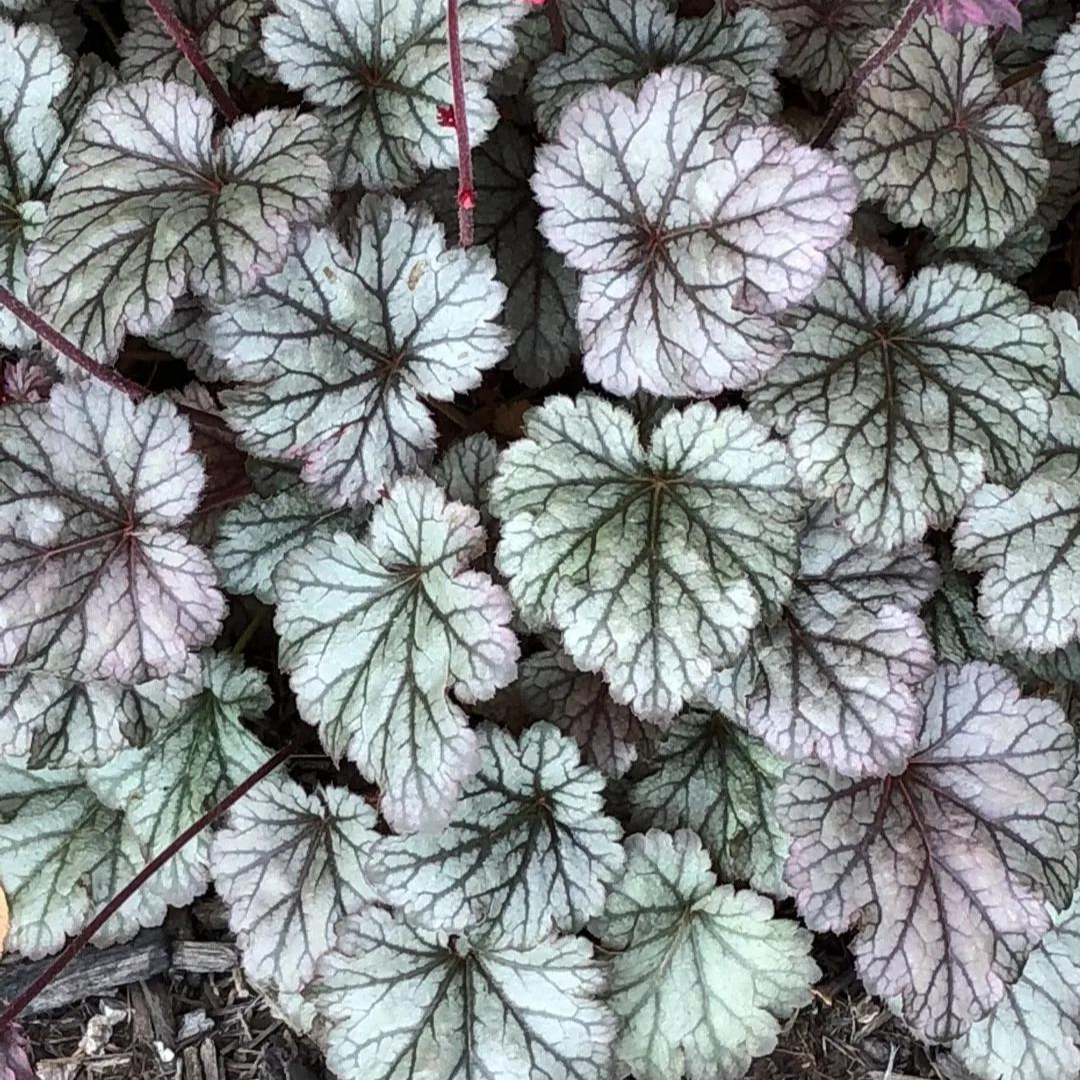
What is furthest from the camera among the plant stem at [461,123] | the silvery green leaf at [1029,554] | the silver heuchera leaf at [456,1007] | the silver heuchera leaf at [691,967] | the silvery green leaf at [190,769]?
the silvery green leaf at [190,769]

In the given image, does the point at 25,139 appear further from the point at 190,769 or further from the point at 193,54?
the point at 190,769

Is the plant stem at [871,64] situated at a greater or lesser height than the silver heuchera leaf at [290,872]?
greater

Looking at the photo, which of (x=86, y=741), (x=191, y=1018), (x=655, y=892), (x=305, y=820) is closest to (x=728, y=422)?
(x=655, y=892)

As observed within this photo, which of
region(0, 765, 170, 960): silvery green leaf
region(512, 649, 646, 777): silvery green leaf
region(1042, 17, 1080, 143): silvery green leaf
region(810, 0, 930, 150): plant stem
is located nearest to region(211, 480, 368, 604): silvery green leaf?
region(512, 649, 646, 777): silvery green leaf

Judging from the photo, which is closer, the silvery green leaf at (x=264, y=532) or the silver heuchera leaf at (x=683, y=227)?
the silver heuchera leaf at (x=683, y=227)

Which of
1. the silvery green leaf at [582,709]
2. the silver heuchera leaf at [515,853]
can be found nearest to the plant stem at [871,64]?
the silvery green leaf at [582,709]

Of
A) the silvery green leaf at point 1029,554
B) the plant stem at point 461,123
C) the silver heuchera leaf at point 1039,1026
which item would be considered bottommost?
the silver heuchera leaf at point 1039,1026

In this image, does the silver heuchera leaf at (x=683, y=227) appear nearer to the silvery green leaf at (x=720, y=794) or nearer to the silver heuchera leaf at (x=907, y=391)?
the silver heuchera leaf at (x=907, y=391)

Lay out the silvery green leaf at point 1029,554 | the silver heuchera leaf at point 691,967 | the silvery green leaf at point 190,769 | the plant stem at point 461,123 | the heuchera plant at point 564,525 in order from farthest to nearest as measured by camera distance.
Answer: the silvery green leaf at point 190,769
the silver heuchera leaf at point 691,967
the silvery green leaf at point 1029,554
the heuchera plant at point 564,525
the plant stem at point 461,123
